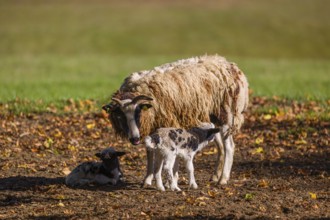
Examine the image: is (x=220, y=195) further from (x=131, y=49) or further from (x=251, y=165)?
(x=131, y=49)

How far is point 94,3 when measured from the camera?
78.8 m

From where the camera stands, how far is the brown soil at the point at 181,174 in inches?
372

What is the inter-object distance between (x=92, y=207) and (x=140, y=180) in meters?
2.33

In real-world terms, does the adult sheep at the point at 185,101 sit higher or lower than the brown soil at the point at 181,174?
higher

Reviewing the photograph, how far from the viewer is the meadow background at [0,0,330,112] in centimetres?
3947

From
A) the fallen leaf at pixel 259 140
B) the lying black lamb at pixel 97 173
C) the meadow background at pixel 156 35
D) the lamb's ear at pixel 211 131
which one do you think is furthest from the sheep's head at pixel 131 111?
the meadow background at pixel 156 35

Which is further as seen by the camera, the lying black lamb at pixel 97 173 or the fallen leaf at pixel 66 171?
the fallen leaf at pixel 66 171

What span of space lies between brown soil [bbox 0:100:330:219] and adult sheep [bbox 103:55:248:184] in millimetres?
889

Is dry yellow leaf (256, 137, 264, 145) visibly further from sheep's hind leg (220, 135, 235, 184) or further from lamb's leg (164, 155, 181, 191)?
lamb's leg (164, 155, 181, 191)

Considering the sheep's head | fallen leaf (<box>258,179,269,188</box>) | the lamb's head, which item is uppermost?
the sheep's head

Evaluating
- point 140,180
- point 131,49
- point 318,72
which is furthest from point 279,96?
point 131,49

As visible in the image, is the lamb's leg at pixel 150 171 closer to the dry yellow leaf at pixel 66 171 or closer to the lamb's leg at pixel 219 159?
the lamb's leg at pixel 219 159

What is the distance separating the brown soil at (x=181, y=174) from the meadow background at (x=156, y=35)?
16.8 meters

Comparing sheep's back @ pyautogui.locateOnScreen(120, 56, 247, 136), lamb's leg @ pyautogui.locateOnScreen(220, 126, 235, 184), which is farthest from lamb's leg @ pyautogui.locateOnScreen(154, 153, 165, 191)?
lamb's leg @ pyautogui.locateOnScreen(220, 126, 235, 184)
